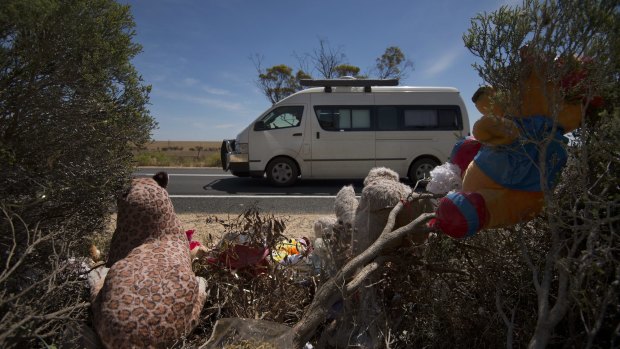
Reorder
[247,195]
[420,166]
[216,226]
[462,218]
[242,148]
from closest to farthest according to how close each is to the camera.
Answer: [462,218] → [216,226] → [247,195] → [242,148] → [420,166]

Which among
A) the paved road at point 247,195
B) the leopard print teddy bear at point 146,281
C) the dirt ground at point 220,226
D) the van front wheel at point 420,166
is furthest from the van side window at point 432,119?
the leopard print teddy bear at point 146,281

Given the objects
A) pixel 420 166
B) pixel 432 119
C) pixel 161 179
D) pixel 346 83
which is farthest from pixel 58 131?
pixel 432 119

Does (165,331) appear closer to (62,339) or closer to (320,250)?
(62,339)

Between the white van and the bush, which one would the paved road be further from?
the bush

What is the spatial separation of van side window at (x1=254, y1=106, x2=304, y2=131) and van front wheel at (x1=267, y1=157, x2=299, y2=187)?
0.82 m

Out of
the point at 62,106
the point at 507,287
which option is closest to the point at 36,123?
the point at 62,106

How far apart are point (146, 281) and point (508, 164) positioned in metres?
1.98

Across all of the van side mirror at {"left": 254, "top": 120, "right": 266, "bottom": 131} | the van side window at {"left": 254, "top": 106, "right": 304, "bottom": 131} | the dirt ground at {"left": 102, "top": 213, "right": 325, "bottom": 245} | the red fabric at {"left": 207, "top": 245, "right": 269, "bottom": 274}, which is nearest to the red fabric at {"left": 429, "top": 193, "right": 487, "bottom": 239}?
the red fabric at {"left": 207, "top": 245, "right": 269, "bottom": 274}

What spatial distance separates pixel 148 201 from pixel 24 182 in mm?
718

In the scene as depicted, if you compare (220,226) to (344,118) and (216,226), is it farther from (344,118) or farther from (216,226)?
(344,118)

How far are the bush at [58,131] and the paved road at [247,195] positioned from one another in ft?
10.9

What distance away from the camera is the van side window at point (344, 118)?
9531mm

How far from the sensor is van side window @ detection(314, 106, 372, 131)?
9.53 metres

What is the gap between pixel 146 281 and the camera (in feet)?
6.75
